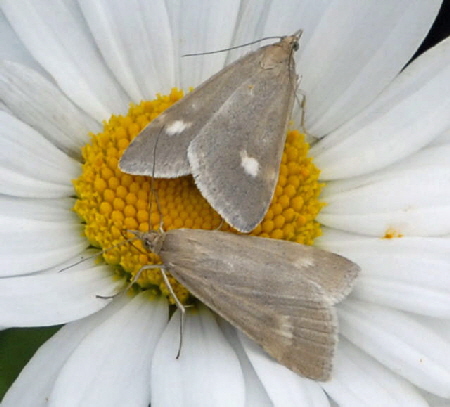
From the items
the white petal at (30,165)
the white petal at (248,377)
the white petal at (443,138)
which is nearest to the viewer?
the white petal at (248,377)

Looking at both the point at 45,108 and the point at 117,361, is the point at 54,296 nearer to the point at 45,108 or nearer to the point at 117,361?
the point at 117,361

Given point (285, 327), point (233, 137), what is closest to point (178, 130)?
point (233, 137)

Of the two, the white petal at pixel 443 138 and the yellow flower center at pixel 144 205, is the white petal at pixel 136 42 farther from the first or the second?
the white petal at pixel 443 138

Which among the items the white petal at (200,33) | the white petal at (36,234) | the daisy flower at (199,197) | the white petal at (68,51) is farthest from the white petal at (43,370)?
the white petal at (200,33)

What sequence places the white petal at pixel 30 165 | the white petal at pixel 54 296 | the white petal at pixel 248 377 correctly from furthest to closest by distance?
1. the white petal at pixel 30 165
2. the white petal at pixel 248 377
3. the white petal at pixel 54 296

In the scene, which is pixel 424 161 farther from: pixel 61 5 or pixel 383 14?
pixel 61 5

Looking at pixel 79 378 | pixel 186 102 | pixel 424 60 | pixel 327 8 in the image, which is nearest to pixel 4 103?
pixel 186 102

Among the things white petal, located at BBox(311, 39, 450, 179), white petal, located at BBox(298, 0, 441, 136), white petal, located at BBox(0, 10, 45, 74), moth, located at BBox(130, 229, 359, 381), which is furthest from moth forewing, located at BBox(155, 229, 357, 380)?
white petal, located at BBox(0, 10, 45, 74)
